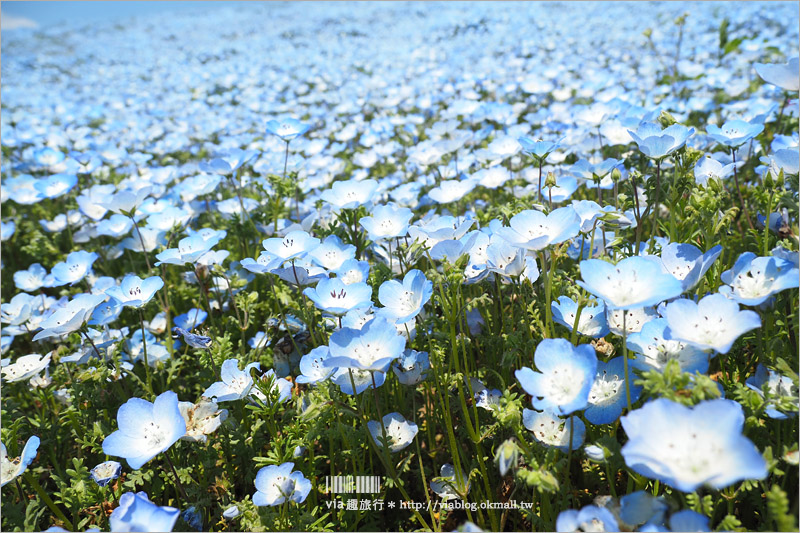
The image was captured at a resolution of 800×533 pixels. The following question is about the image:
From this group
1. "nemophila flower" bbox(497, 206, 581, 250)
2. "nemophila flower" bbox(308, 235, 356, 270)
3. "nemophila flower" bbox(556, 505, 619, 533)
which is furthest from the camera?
"nemophila flower" bbox(308, 235, 356, 270)

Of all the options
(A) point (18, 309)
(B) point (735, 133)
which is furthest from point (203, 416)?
(B) point (735, 133)

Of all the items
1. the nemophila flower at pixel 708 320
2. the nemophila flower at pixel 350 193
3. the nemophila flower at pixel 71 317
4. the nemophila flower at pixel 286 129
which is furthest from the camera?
the nemophila flower at pixel 286 129

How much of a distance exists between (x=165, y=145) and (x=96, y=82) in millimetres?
9762

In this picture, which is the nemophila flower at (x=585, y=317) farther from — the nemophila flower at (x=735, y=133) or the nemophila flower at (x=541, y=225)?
the nemophila flower at (x=735, y=133)

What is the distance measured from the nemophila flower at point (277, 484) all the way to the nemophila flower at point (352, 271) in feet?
2.09

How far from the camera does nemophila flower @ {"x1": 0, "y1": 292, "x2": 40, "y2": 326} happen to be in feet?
7.74

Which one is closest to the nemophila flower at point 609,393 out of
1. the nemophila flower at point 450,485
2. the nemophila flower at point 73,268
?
the nemophila flower at point 450,485

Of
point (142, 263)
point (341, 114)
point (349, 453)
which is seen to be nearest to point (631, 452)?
point (349, 453)

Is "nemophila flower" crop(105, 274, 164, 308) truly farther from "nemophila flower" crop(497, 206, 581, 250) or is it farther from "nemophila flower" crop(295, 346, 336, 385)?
"nemophila flower" crop(497, 206, 581, 250)

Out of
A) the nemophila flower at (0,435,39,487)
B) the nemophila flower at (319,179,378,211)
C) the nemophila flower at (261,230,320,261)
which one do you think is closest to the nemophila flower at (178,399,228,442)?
the nemophila flower at (0,435,39,487)

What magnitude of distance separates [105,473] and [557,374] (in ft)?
4.75

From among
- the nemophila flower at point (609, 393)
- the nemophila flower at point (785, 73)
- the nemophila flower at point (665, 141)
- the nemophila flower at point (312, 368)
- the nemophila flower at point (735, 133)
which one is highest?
the nemophila flower at point (785, 73)

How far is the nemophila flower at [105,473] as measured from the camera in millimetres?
1649

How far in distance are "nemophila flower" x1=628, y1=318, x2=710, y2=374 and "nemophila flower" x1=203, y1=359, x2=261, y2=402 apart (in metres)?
1.14
